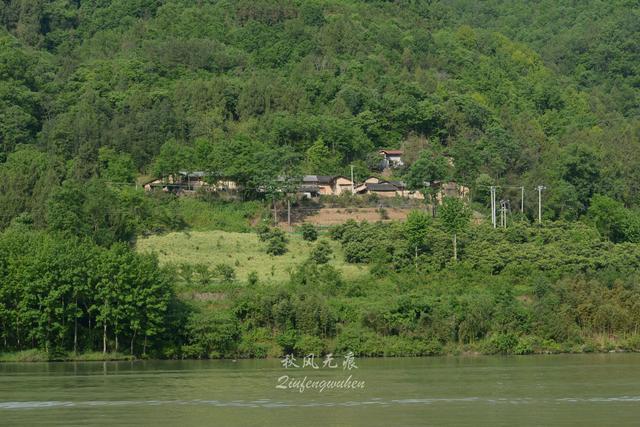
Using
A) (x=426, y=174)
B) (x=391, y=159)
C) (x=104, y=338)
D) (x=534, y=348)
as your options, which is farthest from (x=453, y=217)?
(x=104, y=338)

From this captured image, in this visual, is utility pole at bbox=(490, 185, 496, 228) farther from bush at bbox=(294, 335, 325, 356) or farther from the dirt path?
bush at bbox=(294, 335, 325, 356)

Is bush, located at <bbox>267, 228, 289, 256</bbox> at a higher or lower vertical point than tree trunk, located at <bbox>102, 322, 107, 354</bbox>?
higher

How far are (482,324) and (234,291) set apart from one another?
10.4 m

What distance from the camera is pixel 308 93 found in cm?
8688

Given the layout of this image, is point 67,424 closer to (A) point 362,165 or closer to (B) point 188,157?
(B) point 188,157

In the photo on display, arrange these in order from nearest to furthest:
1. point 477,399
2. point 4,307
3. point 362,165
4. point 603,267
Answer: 1. point 477,399
2. point 4,307
3. point 603,267
4. point 362,165

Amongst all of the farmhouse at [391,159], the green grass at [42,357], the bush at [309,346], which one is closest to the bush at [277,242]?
the bush at [309,346]

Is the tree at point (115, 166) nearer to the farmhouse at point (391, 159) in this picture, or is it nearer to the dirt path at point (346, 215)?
the dirt path at point (346, 215)

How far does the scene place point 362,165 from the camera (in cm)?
7556

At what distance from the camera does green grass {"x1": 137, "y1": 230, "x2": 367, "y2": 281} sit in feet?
186

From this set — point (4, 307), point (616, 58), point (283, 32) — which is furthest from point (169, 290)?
point (616, 58)

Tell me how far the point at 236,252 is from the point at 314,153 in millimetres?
16380

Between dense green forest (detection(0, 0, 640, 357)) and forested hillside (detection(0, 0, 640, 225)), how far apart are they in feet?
0.66

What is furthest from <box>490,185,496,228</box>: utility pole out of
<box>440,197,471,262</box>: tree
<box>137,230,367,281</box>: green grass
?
<box>137,230,367,281</box>: green grass
